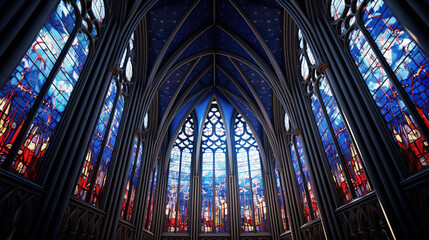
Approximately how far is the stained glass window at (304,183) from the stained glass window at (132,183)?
23.4 feet

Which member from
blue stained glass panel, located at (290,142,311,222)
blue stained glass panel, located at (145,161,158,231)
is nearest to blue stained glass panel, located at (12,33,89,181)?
blue stained glass panel, located at (145,161,158,231)

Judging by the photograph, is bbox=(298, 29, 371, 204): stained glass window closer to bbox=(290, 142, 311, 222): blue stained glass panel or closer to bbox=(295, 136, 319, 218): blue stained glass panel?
bbox=(295, 136, 319, 218): blue stained glass panel

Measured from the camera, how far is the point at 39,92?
4.75 meters

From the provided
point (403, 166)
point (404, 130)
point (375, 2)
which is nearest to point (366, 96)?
point (404, 130)

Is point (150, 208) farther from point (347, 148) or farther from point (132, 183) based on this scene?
point (347, 148)

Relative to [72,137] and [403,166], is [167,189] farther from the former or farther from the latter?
[403,166]

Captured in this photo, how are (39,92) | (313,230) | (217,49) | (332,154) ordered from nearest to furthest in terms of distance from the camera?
(39,92), (332,154), (313,230), (217,49)

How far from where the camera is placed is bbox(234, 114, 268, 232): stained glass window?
46.4 ft

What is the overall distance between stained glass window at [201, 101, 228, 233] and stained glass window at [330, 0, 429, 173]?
11.3 m

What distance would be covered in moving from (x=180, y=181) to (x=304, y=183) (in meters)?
8.34

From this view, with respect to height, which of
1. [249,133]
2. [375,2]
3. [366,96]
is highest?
[249,133]

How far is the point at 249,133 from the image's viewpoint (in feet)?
57.2

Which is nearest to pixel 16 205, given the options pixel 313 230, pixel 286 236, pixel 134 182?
pixel 134 182

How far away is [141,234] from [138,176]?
8.25 ft
